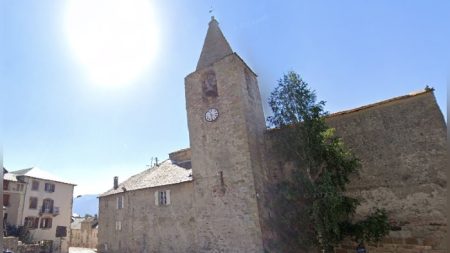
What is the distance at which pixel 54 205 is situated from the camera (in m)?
36.1

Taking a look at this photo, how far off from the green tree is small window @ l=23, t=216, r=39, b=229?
30.4 metres

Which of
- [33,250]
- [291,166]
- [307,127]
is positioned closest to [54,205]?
[33,250]

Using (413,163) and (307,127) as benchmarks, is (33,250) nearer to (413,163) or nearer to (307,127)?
(307,127)

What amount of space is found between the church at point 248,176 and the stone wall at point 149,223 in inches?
2.8

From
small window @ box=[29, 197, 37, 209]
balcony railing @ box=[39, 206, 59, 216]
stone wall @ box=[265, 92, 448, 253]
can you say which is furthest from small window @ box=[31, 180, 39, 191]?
stone wall @ box=[265, 92, 448, 253]

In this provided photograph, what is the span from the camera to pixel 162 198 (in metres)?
21.4

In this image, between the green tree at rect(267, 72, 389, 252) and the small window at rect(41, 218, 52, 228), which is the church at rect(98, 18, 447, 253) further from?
the small window at rect(41, 218, 52, 228)

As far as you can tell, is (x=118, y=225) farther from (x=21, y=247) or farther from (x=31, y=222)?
(x=31, y=222)

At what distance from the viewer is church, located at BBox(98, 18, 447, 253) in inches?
569

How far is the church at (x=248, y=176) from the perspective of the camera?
569 inches

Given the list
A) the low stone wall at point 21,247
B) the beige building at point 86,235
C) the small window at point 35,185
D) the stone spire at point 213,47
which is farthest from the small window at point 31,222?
the stone spire at point 213,47

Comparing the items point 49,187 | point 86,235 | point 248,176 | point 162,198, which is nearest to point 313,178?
point 248,176

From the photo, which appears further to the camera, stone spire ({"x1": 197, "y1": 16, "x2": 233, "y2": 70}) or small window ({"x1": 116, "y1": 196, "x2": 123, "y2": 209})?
small window ({"x1": 116, "y1": 196, "x2": 123, "y2": 209})

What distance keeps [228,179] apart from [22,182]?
1121 inches
